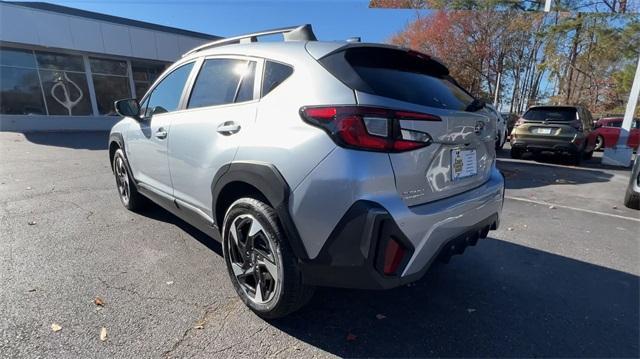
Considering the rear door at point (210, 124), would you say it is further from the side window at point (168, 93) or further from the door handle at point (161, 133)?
the side window at point (168, 93)

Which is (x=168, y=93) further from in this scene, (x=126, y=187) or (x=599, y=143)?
(x=599, y=143)

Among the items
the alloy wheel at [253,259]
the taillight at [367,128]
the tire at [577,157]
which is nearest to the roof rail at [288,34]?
the taillight at [367,128]

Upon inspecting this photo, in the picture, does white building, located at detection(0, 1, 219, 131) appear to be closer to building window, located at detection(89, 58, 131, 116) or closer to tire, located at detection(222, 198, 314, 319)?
building window, located at detection(89, 58, 131, 116)

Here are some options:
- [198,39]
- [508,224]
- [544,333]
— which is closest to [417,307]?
[544,333]

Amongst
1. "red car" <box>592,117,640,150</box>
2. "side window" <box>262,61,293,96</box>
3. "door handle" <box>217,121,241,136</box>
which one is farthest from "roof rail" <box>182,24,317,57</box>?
"red car" <box>592,117,640,150</box>

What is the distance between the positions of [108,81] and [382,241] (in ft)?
66.3

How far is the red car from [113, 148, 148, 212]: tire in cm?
1581

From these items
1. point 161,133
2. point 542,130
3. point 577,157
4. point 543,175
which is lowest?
point 543,175

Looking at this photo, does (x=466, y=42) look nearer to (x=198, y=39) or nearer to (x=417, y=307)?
(x=198, y=39)

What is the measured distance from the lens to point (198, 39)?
67.4ft

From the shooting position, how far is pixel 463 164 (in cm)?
230

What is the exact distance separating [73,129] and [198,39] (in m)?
8.20

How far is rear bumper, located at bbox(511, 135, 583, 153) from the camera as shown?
9.52 meters

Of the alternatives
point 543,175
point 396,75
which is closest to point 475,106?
point 396,75
